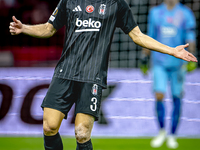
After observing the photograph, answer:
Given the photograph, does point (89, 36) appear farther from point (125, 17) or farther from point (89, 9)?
point (125, 17)

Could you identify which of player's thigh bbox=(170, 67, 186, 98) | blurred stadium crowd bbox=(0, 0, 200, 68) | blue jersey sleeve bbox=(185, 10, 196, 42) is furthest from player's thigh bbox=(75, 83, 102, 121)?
blurred stadium crowd bbox=(0, 0, 200, 68)

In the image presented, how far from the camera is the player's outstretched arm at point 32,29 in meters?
2.54

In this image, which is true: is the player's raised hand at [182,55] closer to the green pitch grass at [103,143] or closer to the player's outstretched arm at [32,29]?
the player's outstretched arm at [32,29]

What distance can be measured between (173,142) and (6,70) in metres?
2.86

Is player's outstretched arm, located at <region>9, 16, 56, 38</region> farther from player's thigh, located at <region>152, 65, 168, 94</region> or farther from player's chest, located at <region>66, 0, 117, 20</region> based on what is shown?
player's thigh, located at <region>152, 65, 168, 94</region>

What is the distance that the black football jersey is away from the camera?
2.43m

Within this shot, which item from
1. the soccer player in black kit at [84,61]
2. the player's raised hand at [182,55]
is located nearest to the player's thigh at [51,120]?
the soccer player in black kit at [84,61]

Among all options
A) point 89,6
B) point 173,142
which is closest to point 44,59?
point 173,142

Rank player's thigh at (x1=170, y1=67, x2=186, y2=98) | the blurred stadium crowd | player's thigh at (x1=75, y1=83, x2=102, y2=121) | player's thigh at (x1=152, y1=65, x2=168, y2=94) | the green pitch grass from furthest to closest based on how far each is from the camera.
A: the blurred stadium crowd → player's thigh at (x1=170, y1=67, x2=186, y2=98) → player's thigh at (x1=152, y1=65, x2=168, y2=94) → the green pitch grass → player's thigh at (x1=75, y1=83, x2=102, y2=121)

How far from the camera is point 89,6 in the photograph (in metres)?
2.50

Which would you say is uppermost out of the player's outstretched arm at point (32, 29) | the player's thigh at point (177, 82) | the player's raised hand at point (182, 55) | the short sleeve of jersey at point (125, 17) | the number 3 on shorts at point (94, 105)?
the short sleeve of jersey at point (125, 17)

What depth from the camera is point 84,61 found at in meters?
2.43

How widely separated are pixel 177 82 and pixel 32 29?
Answer: 254 centimetres

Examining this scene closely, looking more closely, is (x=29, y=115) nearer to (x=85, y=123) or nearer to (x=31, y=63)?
(x=31, y=63)
